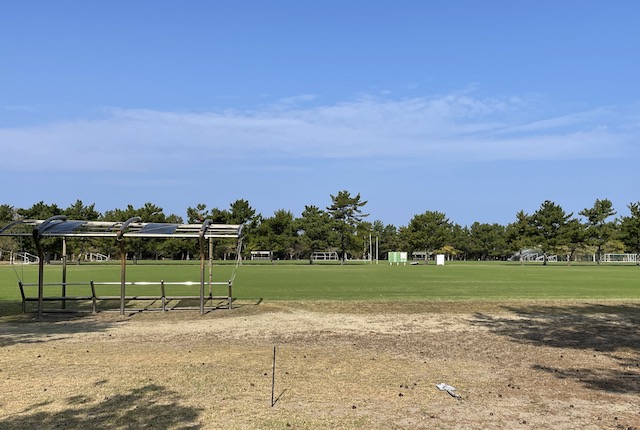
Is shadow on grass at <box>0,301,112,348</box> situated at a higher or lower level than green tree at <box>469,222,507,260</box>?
lower

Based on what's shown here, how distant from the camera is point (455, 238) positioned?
13312cm

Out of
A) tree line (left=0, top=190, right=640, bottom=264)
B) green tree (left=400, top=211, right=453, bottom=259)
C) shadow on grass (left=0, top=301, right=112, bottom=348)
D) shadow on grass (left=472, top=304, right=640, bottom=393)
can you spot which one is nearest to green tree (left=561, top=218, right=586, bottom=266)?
tree line (left=0, top=190, right=640, bottom=264)

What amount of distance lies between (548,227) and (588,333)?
86.4 m

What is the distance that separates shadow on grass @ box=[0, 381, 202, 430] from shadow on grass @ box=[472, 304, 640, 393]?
5825mm

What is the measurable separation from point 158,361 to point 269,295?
14.3 meters

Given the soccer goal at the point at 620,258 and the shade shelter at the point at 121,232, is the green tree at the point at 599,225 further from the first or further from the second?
the shade shelter at the point at 121,232

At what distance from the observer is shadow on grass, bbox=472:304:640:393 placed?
8.34m

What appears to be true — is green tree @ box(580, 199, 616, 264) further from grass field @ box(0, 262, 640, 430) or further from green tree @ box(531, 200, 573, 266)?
grass field @ box(0, 262, 640, 430)

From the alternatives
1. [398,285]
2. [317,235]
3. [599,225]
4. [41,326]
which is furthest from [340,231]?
[41,326]

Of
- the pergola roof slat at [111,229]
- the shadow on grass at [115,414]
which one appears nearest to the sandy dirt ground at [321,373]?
the shadow on grass at [115,414]

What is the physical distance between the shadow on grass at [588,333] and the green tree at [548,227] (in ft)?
255

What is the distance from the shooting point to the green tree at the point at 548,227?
91.5 m

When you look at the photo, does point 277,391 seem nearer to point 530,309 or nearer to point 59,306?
point 530,309

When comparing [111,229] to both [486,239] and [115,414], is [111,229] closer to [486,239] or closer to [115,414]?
[115,414]
